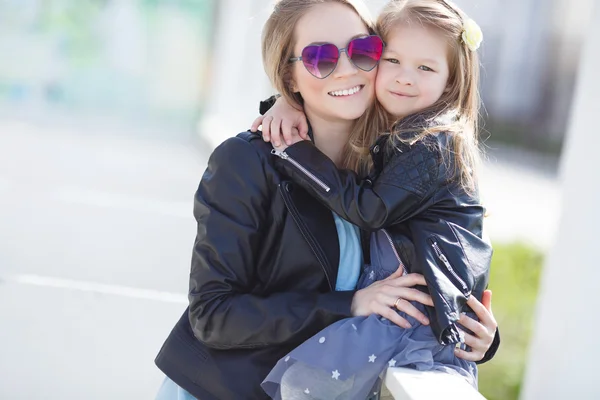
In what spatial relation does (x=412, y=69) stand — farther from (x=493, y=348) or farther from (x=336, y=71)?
(x=493, y=348)

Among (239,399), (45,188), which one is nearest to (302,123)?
(239,399)

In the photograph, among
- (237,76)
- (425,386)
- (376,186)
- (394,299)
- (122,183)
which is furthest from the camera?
(237,76)

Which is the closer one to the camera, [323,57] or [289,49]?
[323,57]

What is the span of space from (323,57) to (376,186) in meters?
0.38

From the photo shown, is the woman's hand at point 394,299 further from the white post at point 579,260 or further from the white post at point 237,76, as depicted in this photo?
the white post at point 237,76

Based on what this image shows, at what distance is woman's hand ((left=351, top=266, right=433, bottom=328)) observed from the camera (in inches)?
76.9

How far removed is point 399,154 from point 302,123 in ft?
1.08

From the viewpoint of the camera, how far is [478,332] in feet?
6.82

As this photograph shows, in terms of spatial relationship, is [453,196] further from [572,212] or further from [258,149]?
[572,212]

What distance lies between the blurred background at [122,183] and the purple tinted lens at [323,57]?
568mm

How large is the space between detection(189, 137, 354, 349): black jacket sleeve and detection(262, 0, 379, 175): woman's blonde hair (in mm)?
309

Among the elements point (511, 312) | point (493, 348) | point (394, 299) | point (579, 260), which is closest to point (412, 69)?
point (394, 299)

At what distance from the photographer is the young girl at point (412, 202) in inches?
75.1

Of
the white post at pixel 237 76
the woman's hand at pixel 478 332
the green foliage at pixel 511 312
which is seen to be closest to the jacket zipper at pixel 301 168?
the woman's hand at pixel 478 332
